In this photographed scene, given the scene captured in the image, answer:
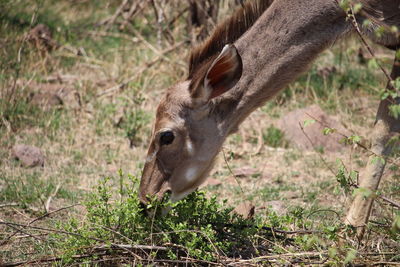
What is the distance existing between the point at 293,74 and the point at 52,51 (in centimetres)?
504

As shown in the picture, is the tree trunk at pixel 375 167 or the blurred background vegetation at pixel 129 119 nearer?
the tree trunk at pixel 375 167

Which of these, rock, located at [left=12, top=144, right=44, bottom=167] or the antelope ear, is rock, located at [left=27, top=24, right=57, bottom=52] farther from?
the antelope ear

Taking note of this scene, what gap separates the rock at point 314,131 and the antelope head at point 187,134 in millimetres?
2301

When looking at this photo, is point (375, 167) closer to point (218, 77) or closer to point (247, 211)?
point (247, 211)

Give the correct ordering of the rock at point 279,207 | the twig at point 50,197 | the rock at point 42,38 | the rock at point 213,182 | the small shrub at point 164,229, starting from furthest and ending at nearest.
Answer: the rock at point 42,38 → the rock at point 213,182 → the rock at point 279,207 → the twig at point 50,197 → the small shrub at point 164,229

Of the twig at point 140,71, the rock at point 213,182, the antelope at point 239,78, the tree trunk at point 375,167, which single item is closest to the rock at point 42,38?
the twig at point 140,71

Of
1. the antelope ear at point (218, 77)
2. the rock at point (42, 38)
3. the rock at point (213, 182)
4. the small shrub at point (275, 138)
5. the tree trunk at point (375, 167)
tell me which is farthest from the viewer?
the rock at point (42, 38)

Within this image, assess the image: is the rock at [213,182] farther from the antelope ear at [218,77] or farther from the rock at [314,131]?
the antelope ear at [218,77]

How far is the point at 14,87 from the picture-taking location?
675 centimetres

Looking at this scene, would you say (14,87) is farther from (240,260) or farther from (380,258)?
(380,258)

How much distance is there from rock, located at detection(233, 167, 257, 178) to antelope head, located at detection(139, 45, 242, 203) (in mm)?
1604

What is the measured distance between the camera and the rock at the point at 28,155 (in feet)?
19.7

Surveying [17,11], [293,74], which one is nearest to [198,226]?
[293,74]

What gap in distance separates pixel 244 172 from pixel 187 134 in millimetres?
1821
